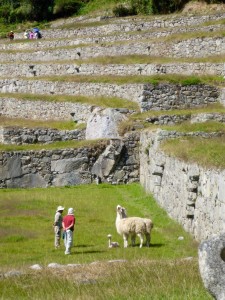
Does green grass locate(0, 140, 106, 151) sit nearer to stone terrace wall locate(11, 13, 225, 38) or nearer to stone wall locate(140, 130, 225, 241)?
stone wall locate(140, 130, 225, 241)

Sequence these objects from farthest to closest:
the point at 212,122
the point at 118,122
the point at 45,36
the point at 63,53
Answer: the point at 45,36
the point at 63,53
the point at 118,122
the point at 212,122

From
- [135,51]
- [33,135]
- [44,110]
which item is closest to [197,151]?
[33,135]

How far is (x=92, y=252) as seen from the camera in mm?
17656

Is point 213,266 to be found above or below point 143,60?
above

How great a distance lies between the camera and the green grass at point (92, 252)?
1092 centimetres

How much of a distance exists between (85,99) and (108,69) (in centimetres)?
360

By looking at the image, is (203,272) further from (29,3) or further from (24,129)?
(29,3)

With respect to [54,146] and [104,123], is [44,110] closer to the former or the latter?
[104,123]

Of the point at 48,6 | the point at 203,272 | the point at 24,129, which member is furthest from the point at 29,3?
the point at 203,272

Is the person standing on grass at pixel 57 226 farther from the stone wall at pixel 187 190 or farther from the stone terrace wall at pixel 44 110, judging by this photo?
the stone terrace wall at pixel 44 110

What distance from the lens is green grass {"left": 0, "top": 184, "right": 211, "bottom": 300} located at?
10922 millimetres

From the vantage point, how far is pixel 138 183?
30.4 meters

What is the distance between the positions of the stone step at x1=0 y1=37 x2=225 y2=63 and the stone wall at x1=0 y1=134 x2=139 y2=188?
38.6 ft

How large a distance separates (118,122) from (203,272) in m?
26.0
